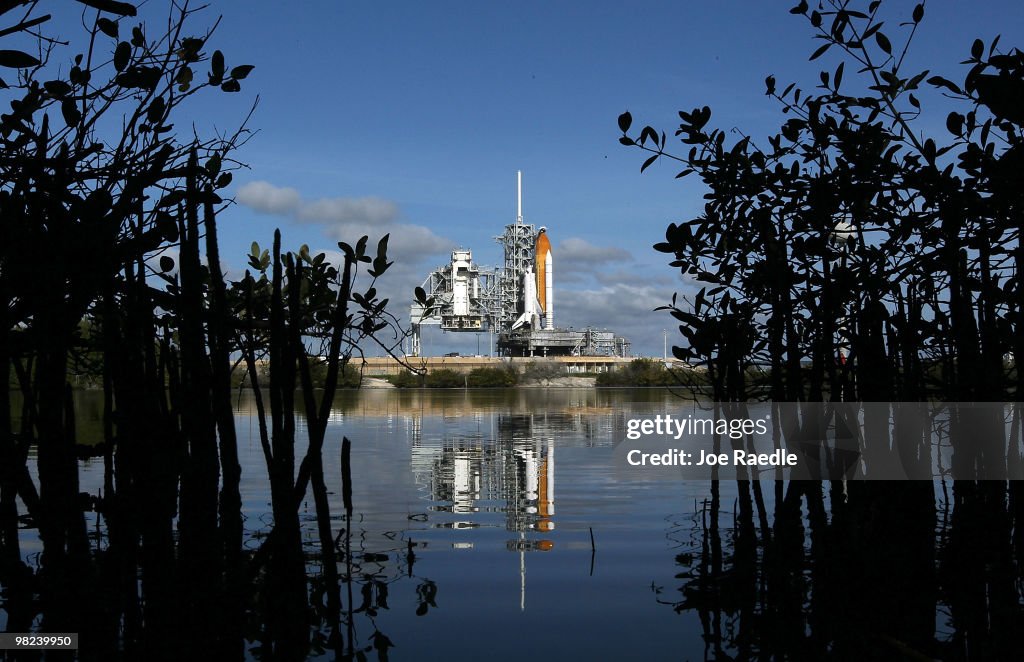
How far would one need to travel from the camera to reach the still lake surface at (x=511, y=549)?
7.04m

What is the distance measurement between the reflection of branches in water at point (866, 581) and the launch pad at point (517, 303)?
109248 millimetres

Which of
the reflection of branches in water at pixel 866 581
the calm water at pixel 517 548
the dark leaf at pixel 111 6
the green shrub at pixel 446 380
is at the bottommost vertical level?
the calm water at pixel 517 548

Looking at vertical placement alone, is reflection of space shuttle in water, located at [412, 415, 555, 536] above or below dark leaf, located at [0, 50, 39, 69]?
below

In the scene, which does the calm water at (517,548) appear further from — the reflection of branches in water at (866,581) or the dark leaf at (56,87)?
the dark leaf at (56,87)

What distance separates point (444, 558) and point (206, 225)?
4698 millimetres

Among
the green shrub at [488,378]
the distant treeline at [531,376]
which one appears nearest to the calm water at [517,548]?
the distant treeline at [531,376]

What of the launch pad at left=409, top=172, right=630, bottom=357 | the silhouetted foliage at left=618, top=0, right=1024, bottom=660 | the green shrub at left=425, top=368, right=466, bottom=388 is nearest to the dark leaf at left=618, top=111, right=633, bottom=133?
the silhouetted foliage at left=618, top=0, right=1024, bottom=660

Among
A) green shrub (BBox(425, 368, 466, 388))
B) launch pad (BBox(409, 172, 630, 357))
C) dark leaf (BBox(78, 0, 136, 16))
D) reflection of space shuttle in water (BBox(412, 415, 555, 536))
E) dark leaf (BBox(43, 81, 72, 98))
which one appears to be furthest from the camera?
launch pad (BBox(409, 172, 630, 357))

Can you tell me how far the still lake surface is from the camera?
7.04m

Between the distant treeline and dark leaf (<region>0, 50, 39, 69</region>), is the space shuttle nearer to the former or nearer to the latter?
the distant treeline

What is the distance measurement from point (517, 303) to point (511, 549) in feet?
390

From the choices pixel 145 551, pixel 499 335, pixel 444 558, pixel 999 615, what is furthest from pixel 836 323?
pixel 499 335

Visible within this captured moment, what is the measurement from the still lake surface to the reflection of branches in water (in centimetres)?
39

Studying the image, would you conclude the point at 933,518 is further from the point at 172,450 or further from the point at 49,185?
the point at 49,185
